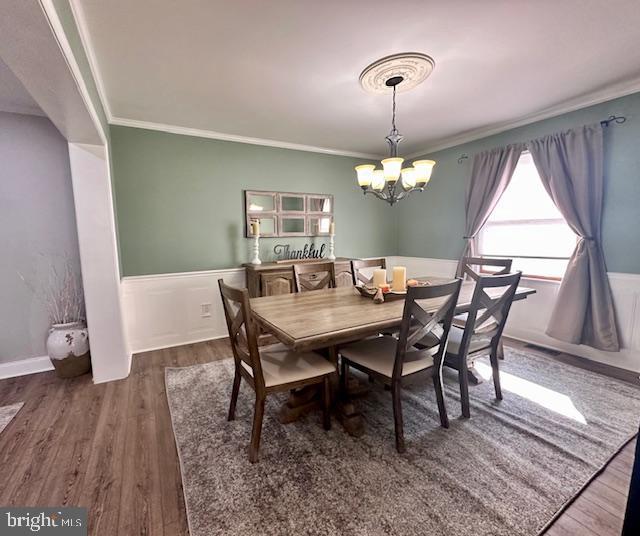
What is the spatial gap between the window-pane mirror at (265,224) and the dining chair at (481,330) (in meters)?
2.45

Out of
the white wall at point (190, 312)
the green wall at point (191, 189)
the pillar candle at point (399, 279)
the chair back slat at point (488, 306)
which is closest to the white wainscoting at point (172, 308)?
the white wall at point (190, 312)

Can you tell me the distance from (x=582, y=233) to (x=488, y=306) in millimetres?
1675

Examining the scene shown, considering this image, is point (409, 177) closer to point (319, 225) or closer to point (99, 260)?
point (319, 225)

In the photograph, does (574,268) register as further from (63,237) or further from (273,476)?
(63,237)

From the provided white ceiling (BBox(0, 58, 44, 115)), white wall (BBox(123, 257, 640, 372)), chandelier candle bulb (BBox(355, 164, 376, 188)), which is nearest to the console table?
white wall (BBox(123, 257, 640, 372))

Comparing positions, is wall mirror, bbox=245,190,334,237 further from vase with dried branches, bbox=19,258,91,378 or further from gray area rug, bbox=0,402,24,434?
gray area rug, bbox=0,402,24,434

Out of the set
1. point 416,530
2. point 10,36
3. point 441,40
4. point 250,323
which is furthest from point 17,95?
point 416,530

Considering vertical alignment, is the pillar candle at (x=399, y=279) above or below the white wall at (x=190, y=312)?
above

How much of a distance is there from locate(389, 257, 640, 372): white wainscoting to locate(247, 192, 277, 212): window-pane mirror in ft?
8.20

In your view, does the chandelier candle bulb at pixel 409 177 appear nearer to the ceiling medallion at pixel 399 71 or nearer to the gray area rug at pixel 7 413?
the ceiling medallion at pixel 399 71

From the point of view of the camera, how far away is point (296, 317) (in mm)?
1717

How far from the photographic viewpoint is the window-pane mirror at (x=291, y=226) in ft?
12.6

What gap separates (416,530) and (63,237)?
351cm

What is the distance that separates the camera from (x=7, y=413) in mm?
2053
